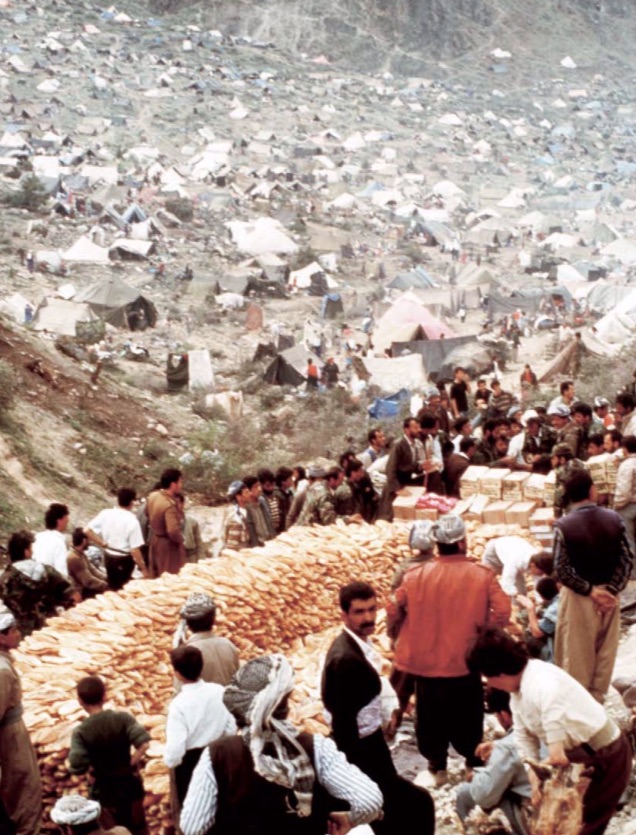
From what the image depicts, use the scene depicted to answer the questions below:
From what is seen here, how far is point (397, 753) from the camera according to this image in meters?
5.78

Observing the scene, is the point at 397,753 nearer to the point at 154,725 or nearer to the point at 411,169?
the point at 154,725

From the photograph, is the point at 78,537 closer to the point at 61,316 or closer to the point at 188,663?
the point at 188,663

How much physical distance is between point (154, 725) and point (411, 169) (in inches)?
2447

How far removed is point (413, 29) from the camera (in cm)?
9356

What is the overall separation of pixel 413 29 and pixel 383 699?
3705 inches

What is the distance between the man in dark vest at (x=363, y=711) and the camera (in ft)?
13.3

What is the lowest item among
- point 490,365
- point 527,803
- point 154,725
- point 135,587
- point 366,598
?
point 490,365

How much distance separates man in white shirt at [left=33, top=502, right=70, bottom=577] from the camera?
24.0 feet

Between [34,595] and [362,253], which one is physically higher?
[34,595]

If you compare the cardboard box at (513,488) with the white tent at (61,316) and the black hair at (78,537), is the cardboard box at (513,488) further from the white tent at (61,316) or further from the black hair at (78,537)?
the white tent at (61,316)

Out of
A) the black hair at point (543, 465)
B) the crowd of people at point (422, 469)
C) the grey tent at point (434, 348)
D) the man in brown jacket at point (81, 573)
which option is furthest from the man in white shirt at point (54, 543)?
the grey tent at point (434, 348)

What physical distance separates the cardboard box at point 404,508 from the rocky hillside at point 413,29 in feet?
273

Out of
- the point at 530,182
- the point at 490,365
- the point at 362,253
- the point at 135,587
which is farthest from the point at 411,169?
the point at 135,587

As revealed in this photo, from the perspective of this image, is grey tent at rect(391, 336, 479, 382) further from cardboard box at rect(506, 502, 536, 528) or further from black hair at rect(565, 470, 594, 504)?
black hair at rect(565, 470, 594, 504)
